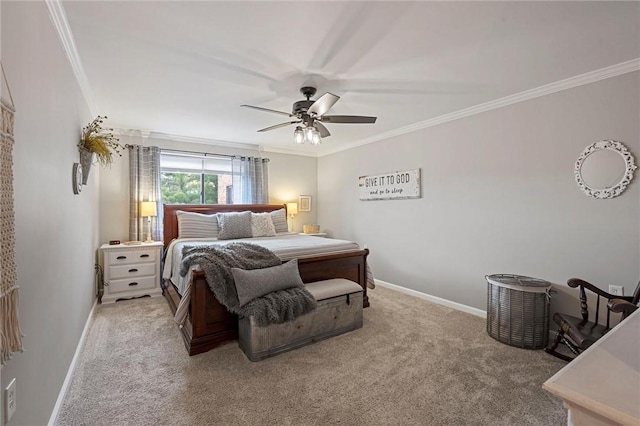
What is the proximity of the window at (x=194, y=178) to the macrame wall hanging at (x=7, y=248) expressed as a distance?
3845 mm

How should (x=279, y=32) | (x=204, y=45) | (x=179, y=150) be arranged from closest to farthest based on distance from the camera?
(x=279, y=32) < (x=204, y=45) < (x=179, y=150)

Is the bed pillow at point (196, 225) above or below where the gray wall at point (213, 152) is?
below

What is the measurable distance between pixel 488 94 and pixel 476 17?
141 centimetres

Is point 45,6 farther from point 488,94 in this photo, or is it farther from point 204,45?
point 488,94

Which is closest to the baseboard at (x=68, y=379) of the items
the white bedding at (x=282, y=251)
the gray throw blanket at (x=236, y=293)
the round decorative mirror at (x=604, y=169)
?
the white bedding at (x=282, y=251)

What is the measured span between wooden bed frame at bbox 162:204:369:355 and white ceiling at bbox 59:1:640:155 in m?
1.72

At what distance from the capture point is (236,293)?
8.45ft

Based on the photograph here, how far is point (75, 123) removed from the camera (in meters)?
2.36

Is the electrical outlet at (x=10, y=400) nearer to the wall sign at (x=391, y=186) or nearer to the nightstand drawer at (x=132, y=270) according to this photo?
the nightstand drawer at (x=132, y=270)

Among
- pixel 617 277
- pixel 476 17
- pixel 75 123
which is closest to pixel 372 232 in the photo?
pixel 617 277

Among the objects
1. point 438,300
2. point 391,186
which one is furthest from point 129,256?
point 438,300

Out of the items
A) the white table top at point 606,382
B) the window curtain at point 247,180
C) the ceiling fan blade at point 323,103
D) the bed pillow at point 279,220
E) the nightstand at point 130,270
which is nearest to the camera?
the white table top at point 606,382

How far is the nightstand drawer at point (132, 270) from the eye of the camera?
3805 millimetres

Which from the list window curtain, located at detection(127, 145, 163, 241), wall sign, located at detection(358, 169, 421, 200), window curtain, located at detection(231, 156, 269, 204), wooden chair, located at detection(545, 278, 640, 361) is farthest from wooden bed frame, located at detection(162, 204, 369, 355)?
wooden chair, located at detection(545, 278, 640, 361)
